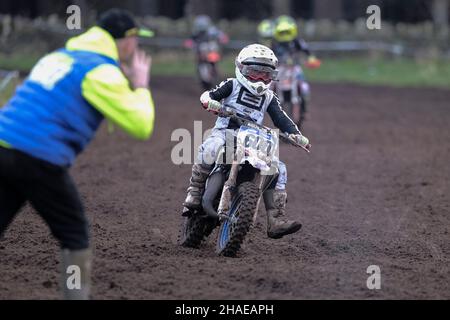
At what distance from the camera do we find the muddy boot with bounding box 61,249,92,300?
6152 mm

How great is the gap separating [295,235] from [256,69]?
6.00ft

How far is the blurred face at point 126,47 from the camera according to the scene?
6266 mm

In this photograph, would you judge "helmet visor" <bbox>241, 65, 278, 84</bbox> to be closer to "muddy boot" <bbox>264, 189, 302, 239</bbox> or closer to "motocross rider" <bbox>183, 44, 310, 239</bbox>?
"motocross rider" <bbox>183, 44, 310, 239</bbox>

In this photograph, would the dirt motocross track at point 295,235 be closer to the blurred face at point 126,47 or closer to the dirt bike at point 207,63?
the blurred face at point 126,47

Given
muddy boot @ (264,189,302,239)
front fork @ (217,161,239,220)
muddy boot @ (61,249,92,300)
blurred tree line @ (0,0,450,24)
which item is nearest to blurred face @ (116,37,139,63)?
muddy boot @ (61,249,92,300)

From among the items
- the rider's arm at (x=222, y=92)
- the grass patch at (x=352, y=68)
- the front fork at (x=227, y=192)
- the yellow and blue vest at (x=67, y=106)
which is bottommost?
the front fork at (x=227, y=192)

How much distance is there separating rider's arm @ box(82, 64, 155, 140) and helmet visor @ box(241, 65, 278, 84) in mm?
2889

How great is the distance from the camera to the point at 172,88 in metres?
27.8

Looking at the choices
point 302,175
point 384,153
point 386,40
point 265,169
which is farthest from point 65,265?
point 386,40

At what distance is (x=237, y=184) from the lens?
8.57 metres

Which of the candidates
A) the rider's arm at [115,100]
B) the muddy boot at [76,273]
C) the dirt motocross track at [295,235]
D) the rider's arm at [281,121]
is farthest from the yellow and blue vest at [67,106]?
the rider's arm at [281,121]

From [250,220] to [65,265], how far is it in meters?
2.32

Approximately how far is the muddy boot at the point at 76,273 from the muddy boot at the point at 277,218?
2.61 meters
